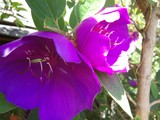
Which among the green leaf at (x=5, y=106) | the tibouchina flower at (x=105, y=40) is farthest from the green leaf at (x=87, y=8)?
the green leaf at (x=5, y=106)

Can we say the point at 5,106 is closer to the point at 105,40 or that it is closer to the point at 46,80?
the point at 46,80

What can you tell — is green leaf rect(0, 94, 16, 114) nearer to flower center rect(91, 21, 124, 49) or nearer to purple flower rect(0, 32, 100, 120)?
purple flower rect(0, 32, 100, 120)

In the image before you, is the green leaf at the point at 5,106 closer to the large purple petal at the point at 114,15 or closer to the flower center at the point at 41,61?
the flower center at the point at 41,61

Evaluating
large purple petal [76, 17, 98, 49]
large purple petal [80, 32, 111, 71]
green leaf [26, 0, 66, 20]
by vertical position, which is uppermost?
green leaf [26, 0, 66, 20]

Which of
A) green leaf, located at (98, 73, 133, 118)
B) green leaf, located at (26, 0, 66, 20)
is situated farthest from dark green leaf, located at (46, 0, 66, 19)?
green leaf, located at (98, 73, 133, 118)

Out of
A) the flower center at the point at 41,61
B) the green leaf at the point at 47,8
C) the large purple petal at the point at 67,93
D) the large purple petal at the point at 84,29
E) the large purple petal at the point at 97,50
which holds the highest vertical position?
the green leaf at the point at 47,8

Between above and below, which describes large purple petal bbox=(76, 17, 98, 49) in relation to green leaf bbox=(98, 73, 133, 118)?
above

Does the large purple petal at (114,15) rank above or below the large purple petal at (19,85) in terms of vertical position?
above
